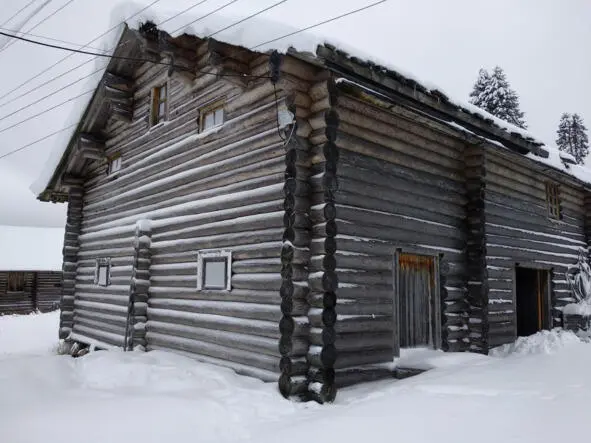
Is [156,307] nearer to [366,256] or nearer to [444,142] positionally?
[366,256]

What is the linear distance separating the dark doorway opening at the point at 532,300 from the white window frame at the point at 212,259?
30.2 ft

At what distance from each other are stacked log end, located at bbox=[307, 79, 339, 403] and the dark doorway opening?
8740 mm

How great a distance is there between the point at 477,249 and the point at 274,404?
20.0 feet

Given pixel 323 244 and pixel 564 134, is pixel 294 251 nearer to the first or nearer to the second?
pixel 323 244

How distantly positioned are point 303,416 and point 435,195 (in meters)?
5.65

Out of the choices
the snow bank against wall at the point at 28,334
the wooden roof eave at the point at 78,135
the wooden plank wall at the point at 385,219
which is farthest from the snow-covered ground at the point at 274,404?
the snow bank against wall at the point at 28,334

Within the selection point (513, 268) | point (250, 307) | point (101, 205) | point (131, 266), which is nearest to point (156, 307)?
point (131, 266)

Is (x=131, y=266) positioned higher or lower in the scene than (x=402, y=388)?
higher

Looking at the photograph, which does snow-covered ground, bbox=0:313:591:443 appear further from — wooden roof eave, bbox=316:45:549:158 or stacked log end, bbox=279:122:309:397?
wooden roof eave, bbox=316:45:549:158

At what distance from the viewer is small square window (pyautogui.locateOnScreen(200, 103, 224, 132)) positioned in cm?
1008

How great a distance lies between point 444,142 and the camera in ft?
35.3

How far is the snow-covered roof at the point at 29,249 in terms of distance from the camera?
112 ft

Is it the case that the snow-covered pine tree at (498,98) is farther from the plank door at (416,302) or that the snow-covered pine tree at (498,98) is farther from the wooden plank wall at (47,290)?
the wooden plank wall at (47,290)

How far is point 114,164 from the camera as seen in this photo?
14.5m
